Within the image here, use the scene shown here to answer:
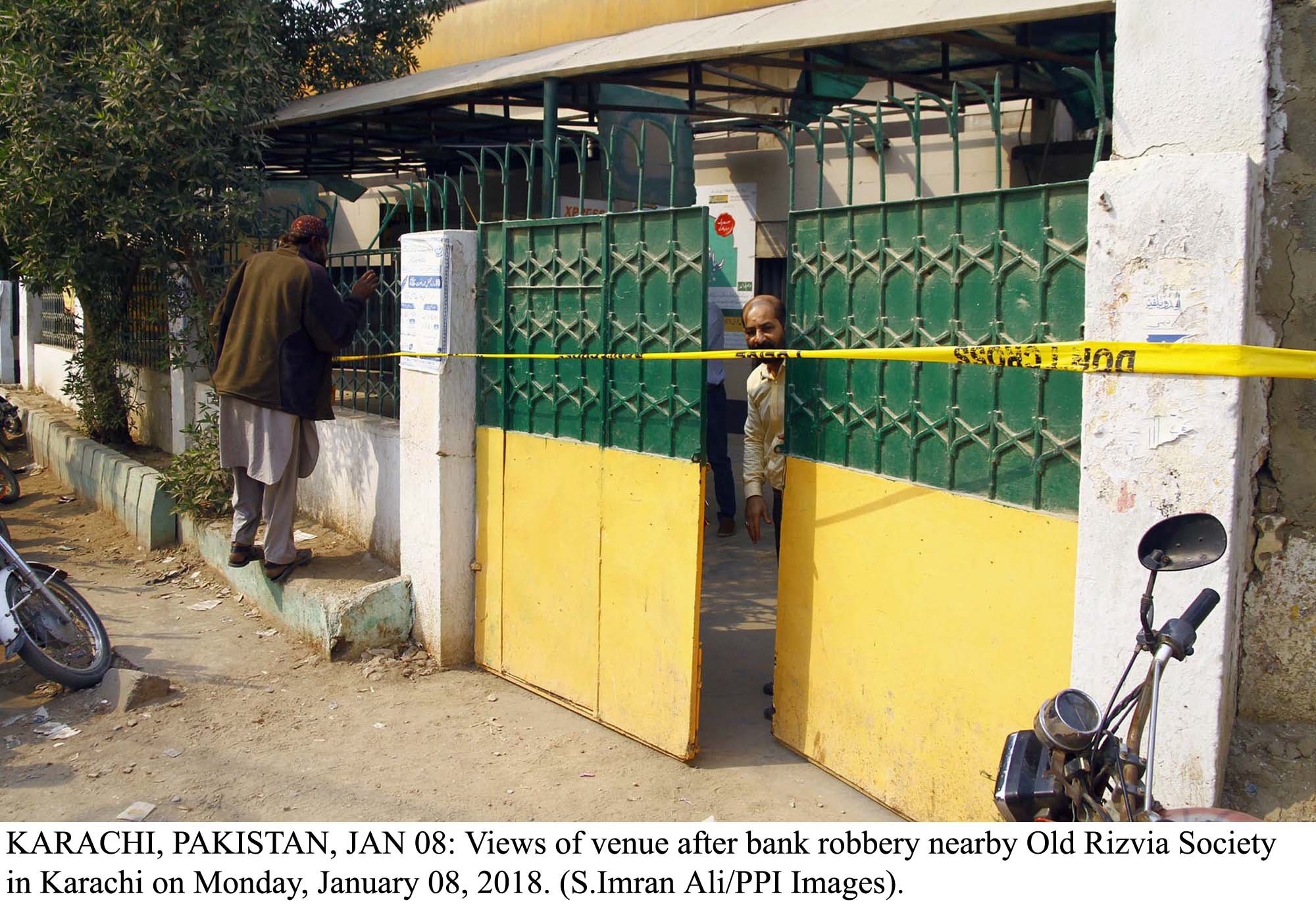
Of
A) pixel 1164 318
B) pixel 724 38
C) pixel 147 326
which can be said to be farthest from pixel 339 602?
pixel 147 326

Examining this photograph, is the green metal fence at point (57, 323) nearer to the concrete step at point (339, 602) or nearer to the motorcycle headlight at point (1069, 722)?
the concrete step at point (339, 602)

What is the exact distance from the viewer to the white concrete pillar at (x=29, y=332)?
13867 mm

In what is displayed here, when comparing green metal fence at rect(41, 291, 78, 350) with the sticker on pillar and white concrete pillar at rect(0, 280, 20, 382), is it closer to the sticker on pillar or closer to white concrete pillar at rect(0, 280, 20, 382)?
white concrete pillar at rect(0, 280, 20, 382)

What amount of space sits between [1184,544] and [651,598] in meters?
2.45

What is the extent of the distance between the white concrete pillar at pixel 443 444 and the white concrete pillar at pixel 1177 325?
3.18m

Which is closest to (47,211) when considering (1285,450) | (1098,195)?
(1098,195)

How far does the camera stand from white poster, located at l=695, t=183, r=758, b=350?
397 inches

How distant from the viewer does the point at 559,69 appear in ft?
20.7

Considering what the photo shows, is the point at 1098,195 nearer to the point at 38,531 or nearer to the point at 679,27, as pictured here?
the point at 679,27

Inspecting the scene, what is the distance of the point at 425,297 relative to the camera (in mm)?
5355

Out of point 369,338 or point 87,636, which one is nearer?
point 87,636

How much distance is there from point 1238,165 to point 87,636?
5069 millimetres

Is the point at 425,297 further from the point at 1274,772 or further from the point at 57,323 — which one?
the point at 57,323

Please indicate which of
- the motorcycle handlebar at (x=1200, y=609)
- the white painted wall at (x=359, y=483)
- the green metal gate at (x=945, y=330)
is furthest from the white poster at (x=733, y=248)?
the motorcycle handlebar at (x=1200, y=609)
